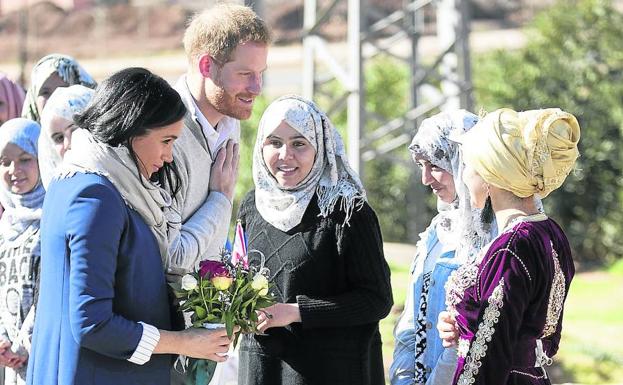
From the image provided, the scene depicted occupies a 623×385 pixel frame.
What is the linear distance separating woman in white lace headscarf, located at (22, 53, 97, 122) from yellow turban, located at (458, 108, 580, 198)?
2109 millimetres

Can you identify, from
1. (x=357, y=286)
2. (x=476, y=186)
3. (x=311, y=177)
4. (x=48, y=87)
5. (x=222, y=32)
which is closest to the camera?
(x=476, y=186)

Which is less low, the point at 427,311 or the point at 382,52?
the point at 382,52

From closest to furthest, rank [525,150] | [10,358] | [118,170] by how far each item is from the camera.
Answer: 1. [118,170]
2. [525,150]
3. [10,358]

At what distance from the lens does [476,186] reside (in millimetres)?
3461

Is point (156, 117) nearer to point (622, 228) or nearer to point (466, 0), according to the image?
point (466, 0)

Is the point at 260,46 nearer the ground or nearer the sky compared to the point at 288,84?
nearer the ground

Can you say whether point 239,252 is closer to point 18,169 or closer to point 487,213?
point 487,213

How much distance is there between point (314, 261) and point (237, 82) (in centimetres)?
65

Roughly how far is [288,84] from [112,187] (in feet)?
87.6

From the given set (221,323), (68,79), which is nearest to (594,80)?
(68,79)

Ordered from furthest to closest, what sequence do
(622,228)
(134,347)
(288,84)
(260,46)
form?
1. (288,84)
2. (622,228)
3. (260,46)
4. (134,347)

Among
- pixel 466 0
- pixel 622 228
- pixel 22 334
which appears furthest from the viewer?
pixel 622 228

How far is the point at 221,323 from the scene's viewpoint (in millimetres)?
3238

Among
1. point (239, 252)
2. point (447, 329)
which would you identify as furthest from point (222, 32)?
point (447, 329)
